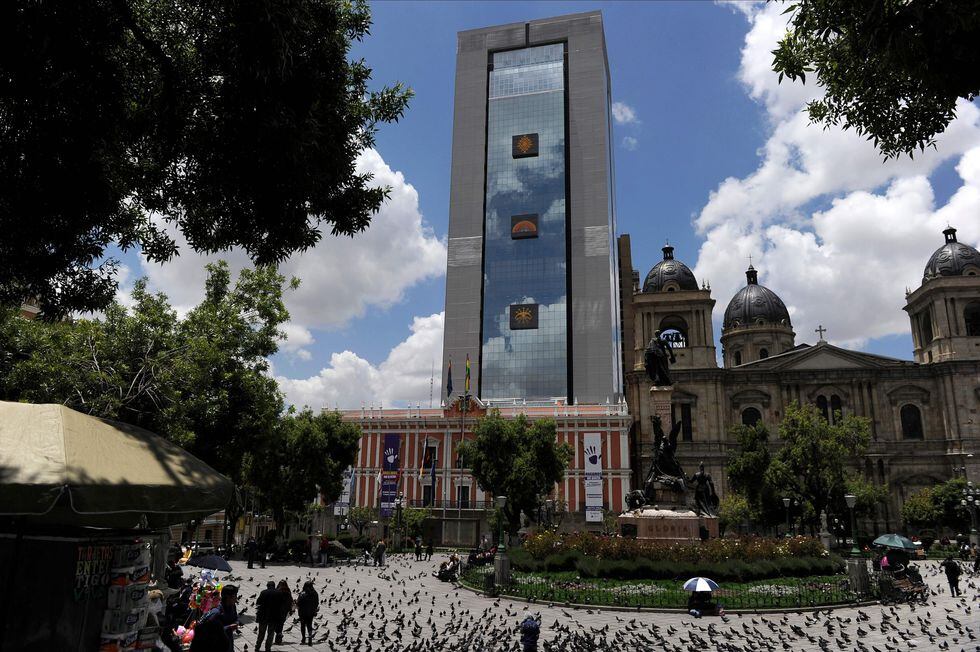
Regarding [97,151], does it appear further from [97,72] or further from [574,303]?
[574,303]

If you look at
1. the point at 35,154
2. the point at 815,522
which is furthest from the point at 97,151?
the point at 815,522

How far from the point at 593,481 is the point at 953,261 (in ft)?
141

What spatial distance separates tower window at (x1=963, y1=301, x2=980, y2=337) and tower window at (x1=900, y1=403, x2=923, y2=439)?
8.92 metres

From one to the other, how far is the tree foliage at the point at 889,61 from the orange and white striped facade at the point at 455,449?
1698 inches

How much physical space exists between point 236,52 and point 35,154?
10.1 feet

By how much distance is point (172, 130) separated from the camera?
970cm

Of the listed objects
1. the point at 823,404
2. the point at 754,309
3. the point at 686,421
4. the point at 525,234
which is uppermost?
the point at 525,234

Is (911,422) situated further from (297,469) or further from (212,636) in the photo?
(212,636)

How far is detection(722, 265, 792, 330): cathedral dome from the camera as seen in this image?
73.1 meters

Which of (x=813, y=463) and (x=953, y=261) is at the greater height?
(x=953, y=261)

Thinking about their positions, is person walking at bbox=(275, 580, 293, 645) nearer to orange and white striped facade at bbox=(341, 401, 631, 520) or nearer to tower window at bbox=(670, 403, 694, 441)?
orange and white striped facade at bbox=(341, 401, 631, 520)

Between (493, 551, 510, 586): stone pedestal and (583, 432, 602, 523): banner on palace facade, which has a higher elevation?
(583, 432, 602, 523): banner on palace facade

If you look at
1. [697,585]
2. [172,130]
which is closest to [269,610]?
[172,130]

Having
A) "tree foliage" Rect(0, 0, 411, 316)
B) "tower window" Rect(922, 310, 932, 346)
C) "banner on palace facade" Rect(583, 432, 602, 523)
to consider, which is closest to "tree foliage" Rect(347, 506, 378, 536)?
"banner on palace facade" Rect(583, 432, 602, 523)
